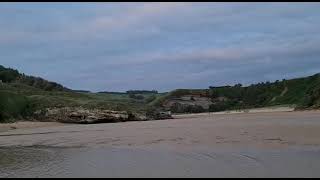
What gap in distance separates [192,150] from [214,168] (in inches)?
207

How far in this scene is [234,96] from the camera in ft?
405

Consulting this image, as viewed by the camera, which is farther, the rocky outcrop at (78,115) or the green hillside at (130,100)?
the green hillside at (130,100)

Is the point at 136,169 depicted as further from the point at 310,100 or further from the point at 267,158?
the point at 310,100

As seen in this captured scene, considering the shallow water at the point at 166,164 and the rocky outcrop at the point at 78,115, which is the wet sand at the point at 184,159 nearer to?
the shallow water at the point at 166,164

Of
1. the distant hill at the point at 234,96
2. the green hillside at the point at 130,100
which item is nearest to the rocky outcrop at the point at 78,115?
the green hillside at the point at 130,100

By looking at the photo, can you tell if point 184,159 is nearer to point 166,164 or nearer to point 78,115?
point 166,164

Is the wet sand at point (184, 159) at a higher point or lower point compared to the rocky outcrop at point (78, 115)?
lower

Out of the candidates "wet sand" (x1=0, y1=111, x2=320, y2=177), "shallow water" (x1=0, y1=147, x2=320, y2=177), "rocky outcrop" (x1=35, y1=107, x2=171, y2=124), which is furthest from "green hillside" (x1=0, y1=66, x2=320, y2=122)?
"shallow water" (x1=0, y1=147, x2=320, y2=177)

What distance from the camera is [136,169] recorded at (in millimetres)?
15117

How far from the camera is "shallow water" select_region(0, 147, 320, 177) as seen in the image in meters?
13.7

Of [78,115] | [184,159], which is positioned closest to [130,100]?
[78,115]

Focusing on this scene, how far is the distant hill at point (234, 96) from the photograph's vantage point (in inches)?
4385

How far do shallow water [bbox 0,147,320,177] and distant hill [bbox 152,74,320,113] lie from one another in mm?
89128

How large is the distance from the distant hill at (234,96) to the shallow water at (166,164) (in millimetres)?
89128
